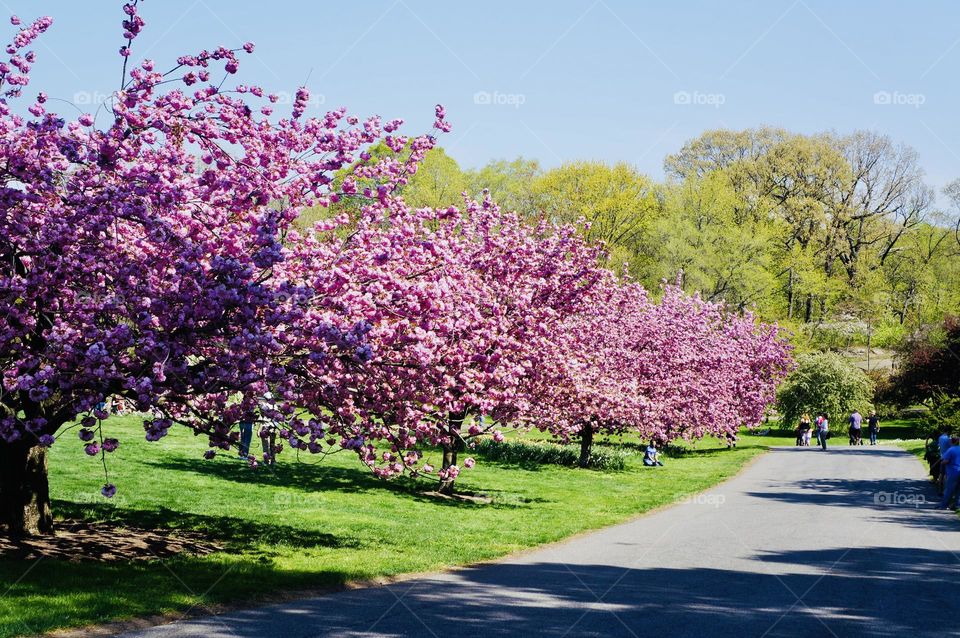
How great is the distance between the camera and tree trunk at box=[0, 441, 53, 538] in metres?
11.6

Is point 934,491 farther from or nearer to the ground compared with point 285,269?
nearer to the ground

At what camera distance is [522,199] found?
5931 cm

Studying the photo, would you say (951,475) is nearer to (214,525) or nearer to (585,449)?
(585,449)

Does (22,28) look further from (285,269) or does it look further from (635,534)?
(635,534)

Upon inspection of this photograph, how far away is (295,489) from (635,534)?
25.3 feet

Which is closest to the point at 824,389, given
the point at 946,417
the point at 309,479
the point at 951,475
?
the point at 946,417

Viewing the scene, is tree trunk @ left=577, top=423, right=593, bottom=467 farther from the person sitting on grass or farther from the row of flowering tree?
the row of flowering tree

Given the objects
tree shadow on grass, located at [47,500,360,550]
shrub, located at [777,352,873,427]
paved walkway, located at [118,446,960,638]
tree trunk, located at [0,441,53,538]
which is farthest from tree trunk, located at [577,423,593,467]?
shrub, located at [777,352,873,427]

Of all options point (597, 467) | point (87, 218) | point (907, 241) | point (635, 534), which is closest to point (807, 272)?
point (907, 241)

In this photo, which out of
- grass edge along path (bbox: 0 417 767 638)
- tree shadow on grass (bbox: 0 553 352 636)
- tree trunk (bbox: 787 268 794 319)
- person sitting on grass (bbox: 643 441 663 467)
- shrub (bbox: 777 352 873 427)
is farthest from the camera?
tree trunk (bbox: 787 268 794 319)

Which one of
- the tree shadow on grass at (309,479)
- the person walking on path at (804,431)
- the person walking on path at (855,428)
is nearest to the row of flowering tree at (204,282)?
the tree shadow on grass at (309,479)

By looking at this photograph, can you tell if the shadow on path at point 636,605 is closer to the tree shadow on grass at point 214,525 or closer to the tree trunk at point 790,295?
the tree shadow on grass at point 214,525

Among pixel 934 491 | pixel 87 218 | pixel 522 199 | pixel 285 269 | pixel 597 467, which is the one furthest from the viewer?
pixel 522 199

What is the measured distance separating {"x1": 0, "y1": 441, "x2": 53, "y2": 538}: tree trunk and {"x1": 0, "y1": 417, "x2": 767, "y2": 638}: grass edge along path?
1489mm
